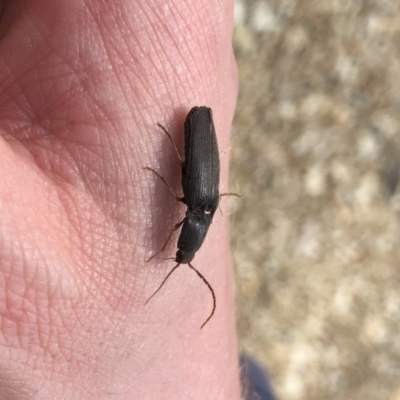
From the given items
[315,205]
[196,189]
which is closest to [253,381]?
[315,205]

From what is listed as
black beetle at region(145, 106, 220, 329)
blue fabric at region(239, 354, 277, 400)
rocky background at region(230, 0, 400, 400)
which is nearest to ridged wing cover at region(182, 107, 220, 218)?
black beetle at region(145, 106, 220, 329)

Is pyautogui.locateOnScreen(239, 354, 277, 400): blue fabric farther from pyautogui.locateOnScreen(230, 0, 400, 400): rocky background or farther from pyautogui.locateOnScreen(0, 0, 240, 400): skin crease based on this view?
pyautogui.locateOnScreen(0, 0, 240, 400): skin crease

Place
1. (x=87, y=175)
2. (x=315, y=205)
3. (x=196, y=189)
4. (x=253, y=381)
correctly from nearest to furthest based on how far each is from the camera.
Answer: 1. (x=87, y=175)
2. (x=196, y=189)
3. (x=253, y=381)
4. (x=315, y=205)

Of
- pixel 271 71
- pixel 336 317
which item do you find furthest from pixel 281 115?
pixel 336 317

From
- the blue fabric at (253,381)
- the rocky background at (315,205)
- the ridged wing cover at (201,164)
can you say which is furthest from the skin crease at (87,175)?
the rocky background at (315,205)

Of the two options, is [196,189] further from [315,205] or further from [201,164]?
[315,205]
